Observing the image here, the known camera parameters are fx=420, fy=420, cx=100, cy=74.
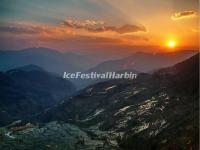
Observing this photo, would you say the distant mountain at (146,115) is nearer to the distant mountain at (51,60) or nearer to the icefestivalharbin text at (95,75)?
the distant mountain at (51,60)

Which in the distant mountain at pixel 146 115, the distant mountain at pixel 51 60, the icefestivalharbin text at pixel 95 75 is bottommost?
the distant mountain at pixel 146 115

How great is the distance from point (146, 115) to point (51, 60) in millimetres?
41609

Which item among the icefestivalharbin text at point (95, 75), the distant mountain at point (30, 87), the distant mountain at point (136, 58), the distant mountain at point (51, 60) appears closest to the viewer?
the icefestivalharbin text at point (95, 75)

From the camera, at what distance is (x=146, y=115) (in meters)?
68.8

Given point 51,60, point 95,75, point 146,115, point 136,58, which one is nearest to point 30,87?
point 51,60

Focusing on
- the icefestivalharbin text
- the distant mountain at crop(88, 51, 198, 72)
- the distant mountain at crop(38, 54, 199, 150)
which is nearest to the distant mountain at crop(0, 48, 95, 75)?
the icefestivalharbin text

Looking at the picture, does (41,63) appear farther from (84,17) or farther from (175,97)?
(175,97)

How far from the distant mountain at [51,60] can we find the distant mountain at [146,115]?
14.5 metres

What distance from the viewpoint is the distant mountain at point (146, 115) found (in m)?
49.8

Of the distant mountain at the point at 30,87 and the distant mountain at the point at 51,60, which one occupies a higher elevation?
the distant mountain at the point at 51,60

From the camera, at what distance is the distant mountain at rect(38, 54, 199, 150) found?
163 feet

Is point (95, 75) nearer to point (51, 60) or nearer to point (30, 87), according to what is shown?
point (51, 60)

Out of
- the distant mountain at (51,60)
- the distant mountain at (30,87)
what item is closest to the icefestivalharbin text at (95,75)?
the distant mountain at (51,60)

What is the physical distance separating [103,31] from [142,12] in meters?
2.76
